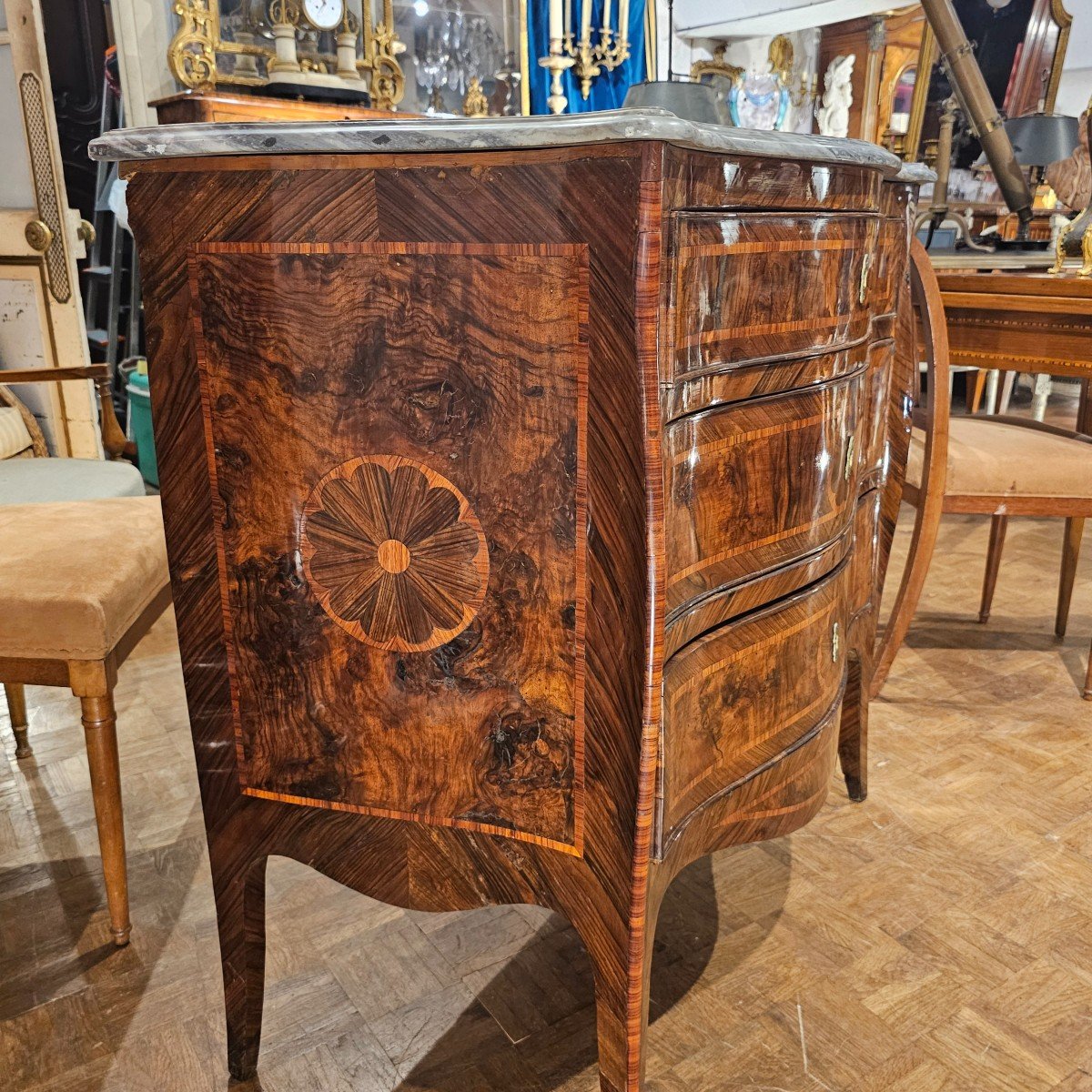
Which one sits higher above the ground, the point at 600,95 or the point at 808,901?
the point at 600,95

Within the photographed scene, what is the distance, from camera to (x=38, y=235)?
301 cm

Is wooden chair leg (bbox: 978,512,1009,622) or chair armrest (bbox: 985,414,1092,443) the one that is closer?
chair armrest (bbox: 985,414,1092,443)

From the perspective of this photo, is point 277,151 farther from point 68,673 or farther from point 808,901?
point 808,901

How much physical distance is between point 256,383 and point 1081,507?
6.34ft

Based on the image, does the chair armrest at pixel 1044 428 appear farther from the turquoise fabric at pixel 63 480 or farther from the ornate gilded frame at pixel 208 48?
the ornate gilded frame at pixel 208 48

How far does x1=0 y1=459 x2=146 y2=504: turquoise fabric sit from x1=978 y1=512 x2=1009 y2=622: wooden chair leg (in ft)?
7.15

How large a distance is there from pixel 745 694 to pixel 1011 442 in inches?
57.9

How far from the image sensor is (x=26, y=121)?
116 inches

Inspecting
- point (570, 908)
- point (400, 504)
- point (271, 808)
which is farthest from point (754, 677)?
point (271, 808)

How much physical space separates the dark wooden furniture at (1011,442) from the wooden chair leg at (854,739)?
42cm

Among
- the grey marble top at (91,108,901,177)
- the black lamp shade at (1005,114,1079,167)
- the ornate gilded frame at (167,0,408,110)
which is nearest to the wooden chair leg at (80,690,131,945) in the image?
the grey marble top at (91,108,901,177)

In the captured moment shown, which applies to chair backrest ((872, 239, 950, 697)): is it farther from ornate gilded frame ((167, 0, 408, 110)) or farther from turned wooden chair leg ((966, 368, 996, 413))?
turned wooden chair leg ((966, 368, 996, 413))

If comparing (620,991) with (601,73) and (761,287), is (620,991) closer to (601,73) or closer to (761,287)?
(761,287)

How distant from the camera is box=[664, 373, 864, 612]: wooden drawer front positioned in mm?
932
